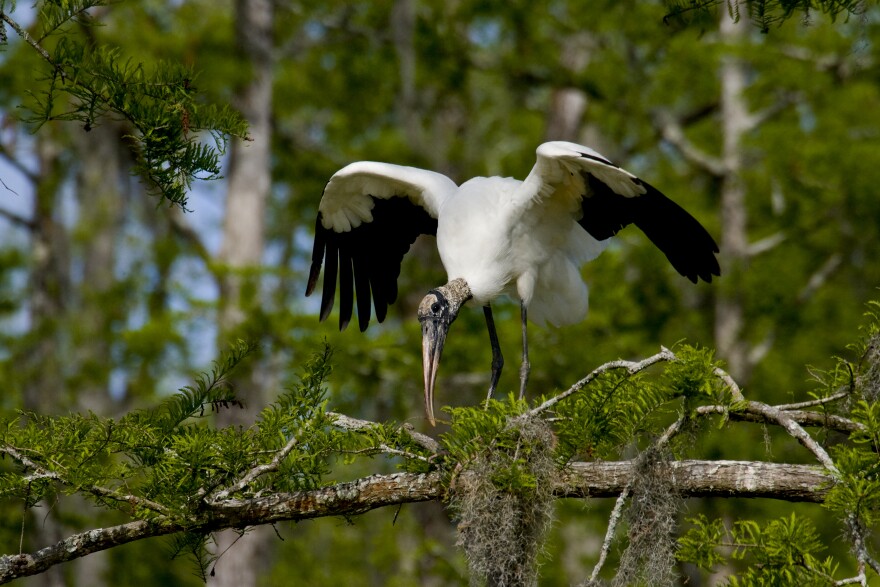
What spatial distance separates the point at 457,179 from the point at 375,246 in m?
7.13

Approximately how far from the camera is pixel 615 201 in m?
4.29

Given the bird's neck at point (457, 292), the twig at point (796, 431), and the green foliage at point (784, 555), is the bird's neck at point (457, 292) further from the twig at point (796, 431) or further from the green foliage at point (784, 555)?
the green foliage at point (784, 555)

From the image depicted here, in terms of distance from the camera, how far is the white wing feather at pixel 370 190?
4.99 meters

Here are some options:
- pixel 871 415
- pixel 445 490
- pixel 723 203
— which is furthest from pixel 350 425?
pixel 723 203

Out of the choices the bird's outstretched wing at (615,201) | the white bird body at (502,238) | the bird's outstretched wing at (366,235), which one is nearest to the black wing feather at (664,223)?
the bird's outstretched wing at (615,201)

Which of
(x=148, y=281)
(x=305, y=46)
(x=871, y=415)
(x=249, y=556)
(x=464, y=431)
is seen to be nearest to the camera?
(x=871, y=415)

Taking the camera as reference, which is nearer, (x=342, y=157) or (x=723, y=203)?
(x=723, y=203)

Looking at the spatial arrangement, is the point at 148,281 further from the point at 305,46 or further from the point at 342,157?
the point at 305,46

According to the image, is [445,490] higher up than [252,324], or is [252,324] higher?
[252,324]

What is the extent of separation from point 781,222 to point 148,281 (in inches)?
284

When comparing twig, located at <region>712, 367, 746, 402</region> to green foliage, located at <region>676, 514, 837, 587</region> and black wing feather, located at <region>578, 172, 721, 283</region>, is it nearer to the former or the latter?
green foliage, located at <region>676, 514, 837, 587</region>

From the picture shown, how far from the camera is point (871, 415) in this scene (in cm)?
230

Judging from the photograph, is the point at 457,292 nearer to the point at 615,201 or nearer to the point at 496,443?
the point at 615,201

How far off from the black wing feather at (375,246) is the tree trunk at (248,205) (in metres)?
2.72
